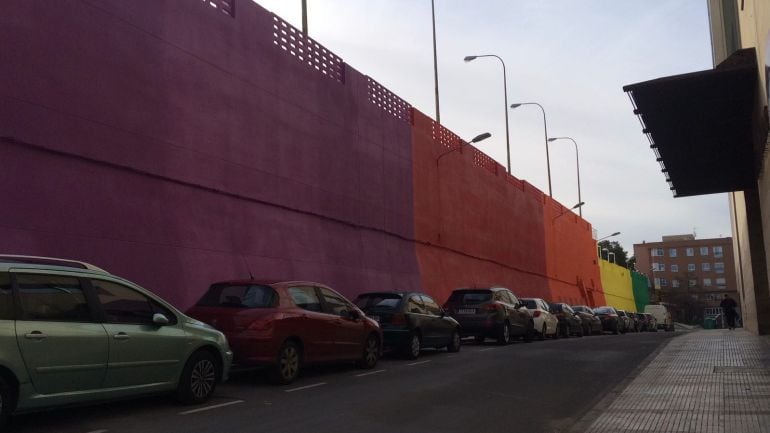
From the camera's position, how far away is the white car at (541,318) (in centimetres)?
2134

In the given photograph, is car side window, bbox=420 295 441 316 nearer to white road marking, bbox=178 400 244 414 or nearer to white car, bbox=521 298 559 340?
white car, bbox=521 298 559 340

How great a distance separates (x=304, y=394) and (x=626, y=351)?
10.1 metres

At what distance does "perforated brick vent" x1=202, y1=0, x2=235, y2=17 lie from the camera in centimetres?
1424

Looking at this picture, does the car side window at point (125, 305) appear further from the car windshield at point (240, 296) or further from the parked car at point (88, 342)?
the car windshield at point (240, 296)

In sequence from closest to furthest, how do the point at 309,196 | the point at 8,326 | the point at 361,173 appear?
the point at 8,326, the point at 309,196, the point at 361,173

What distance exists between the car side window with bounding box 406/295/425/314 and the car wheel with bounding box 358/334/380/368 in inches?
68.7

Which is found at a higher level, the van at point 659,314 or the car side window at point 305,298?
the car side window at point 305,298

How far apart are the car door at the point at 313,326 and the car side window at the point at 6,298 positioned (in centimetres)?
434

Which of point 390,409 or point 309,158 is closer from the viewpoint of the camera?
point 390,409

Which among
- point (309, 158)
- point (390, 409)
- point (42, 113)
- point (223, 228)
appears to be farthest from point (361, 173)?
point (390, 409)

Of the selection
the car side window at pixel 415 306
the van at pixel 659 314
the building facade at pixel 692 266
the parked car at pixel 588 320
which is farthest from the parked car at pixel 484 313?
the building facade at pixel 692 266

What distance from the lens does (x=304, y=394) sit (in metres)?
8.71

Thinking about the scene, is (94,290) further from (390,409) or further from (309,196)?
(309,196)

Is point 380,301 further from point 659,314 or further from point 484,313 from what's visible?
point 659,314
